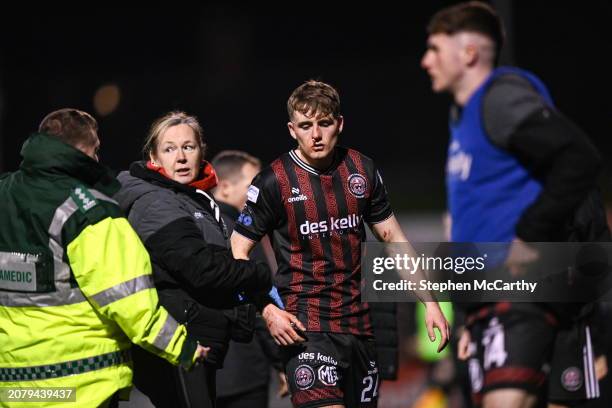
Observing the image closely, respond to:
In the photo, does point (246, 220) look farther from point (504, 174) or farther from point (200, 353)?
point (504, 174)

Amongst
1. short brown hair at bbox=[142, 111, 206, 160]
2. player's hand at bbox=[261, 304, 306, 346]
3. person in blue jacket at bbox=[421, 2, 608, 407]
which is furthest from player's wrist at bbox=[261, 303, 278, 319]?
person in blue jacket at bbox=[421, 2, 608, 407]

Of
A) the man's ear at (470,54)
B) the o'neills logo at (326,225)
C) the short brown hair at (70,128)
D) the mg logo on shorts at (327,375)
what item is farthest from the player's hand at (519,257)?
the short brown hair at (70,128)

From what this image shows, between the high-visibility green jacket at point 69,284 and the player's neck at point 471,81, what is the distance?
1.48 meters

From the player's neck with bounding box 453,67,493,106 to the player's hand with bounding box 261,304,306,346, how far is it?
1268 millimetres

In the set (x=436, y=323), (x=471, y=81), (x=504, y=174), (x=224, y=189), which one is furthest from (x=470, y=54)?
(x=224, y=189)

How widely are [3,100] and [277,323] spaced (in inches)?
524

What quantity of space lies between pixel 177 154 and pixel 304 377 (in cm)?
119

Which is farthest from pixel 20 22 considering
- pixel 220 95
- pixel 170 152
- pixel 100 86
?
pixel 170 152

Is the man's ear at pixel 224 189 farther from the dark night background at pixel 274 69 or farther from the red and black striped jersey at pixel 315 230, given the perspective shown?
the dark night background at pixel 274 69

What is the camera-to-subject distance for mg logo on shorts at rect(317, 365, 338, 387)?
4.68m

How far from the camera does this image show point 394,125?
1708 cm

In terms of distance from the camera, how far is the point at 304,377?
185 inches

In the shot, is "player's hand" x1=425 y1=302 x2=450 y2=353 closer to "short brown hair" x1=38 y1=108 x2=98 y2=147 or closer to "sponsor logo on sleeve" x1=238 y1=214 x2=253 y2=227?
"sponsor logo on sleeve" x1=238 y1=214 x2=253 y2=227

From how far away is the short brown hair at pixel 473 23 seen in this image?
14.0 ft
